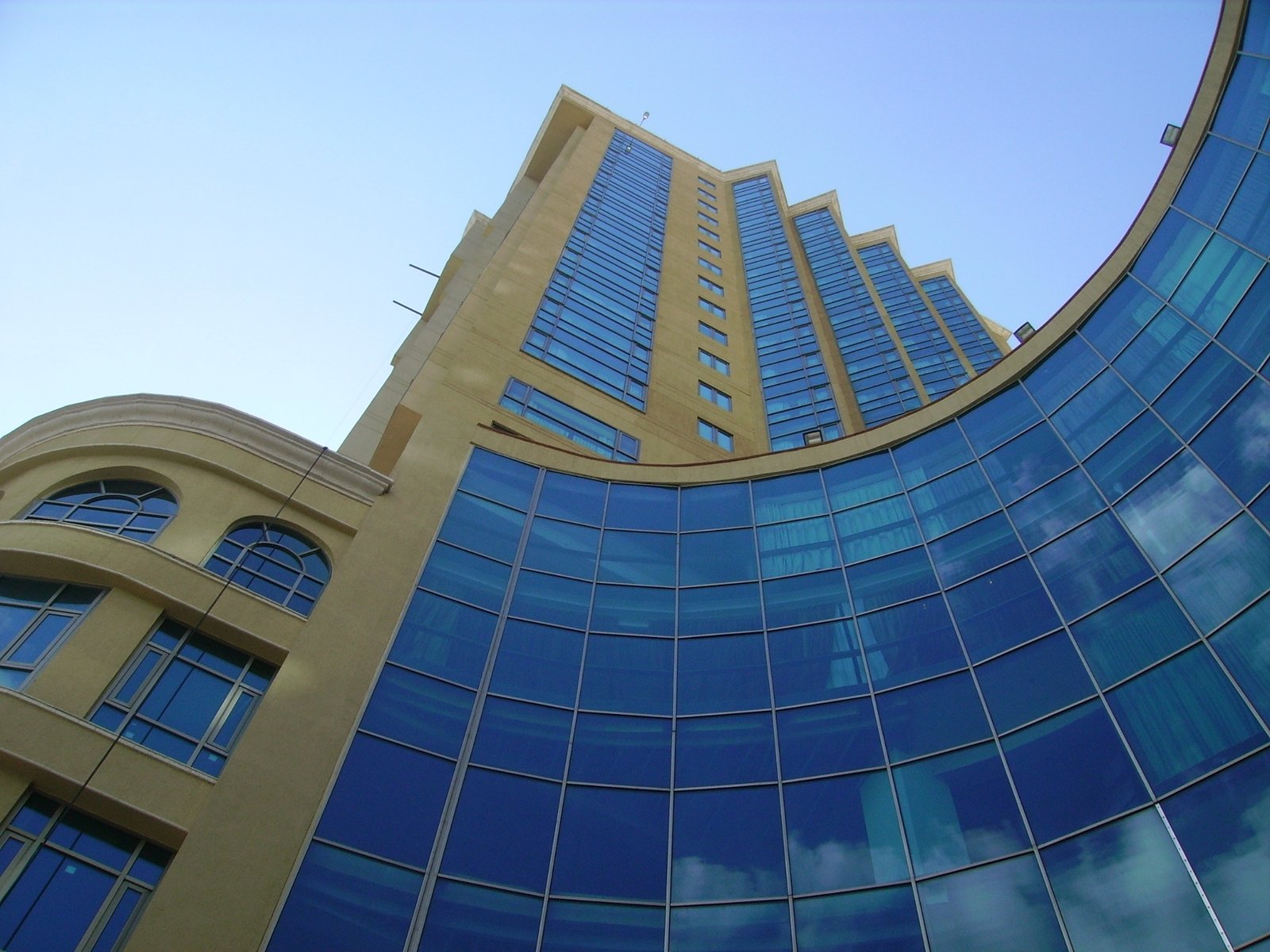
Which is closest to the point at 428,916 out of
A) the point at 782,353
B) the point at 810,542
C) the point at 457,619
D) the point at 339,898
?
the point at 339,898

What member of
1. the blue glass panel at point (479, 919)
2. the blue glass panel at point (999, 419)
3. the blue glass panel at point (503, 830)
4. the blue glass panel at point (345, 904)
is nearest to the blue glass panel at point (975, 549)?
the blue glass panel at point (999, 419)

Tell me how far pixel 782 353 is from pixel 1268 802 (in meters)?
37.1

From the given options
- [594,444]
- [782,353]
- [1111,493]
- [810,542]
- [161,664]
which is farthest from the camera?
[782,353]

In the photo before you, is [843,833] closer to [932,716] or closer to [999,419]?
[932,716]

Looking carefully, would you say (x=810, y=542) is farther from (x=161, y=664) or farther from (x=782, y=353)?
(x=782, y=353)

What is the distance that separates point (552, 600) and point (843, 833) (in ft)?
26.6

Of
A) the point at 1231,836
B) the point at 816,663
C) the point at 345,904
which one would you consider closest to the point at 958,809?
the point at 1231,836

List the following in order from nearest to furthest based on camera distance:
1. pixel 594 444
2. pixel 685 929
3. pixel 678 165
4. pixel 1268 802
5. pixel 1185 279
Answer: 1. pixel 1268 802
2. pixel 685 929
3. pixel 1185 279
4. pixel 594 444
5. pixel 678 165

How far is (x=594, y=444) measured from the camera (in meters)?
29.8

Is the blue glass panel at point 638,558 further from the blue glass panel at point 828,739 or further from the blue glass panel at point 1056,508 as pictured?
the blue glass panel at point 1056,508

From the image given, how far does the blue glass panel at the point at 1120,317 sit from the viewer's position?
21.2 metres

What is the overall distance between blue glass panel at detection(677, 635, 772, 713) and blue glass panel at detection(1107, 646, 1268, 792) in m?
6.61

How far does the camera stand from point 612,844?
16453 millimetres

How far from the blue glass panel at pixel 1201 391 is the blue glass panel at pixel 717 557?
9.38 m
